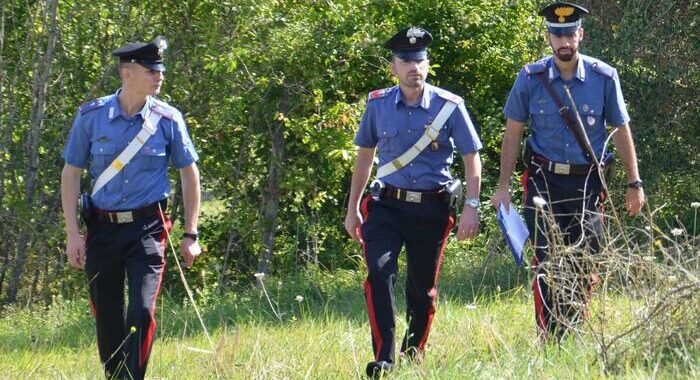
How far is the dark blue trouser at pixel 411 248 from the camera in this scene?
7473mm

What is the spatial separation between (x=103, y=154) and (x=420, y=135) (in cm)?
177

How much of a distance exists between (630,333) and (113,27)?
8.09 m

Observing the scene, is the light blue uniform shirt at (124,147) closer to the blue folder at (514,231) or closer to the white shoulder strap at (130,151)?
the white shoulder strap at (130,151)

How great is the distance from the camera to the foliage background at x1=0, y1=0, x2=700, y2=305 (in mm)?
12383

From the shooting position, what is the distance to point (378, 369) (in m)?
6.99

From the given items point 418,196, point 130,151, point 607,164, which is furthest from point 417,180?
point 130,151

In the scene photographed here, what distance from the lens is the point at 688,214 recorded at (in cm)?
1306

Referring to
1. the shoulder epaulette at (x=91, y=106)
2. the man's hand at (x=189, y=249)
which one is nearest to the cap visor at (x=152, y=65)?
the shoulder epaulette at (x=91, y=106)

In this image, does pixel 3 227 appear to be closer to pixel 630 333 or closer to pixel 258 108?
pixel 258 108

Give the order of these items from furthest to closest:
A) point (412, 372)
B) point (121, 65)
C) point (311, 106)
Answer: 1. point (311, 106)
2. point (121, 65)
3. point (412, 372)

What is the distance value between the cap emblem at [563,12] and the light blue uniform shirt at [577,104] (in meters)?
0.28

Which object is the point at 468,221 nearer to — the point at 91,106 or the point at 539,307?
the point at 539,307

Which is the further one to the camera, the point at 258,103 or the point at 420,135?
the point at 258,103

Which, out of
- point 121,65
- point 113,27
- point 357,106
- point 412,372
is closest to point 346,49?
point 357,106
